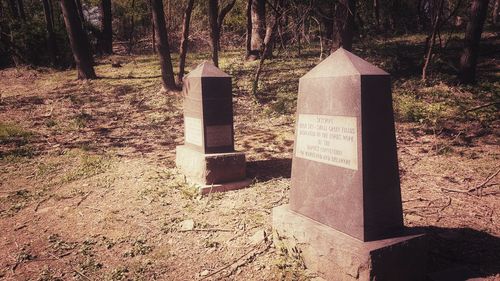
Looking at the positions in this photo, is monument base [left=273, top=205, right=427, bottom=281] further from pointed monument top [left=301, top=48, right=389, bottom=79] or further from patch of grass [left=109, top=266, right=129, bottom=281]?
patch of grass [left=109, top=266, right=129, bottom=281]

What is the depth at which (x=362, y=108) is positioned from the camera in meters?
2.80

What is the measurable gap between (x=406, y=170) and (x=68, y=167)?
21.1 ft

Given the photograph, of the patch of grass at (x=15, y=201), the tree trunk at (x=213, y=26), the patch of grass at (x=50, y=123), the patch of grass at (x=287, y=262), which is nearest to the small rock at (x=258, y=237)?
the patch of grass at (x=287, y=262)

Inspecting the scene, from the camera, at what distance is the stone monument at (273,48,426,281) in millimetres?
2818

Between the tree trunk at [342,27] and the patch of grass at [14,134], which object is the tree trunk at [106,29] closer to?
the patch of grass at [14,134]

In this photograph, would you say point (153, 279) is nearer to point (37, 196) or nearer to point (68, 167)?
point (37, 196)

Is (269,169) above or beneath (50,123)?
beneath

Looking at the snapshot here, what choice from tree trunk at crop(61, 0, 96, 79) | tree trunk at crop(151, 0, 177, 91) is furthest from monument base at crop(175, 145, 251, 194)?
tree trunk at crop(61, 0, 96, 79)

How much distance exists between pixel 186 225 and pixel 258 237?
1072 millimetres

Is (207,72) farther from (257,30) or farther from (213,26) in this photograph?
(257,30)

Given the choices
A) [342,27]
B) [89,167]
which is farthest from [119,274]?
[342,27]

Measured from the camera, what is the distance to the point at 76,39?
13.5 m

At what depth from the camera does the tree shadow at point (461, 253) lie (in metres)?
3.06

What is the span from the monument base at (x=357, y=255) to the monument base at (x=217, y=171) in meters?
2.44
